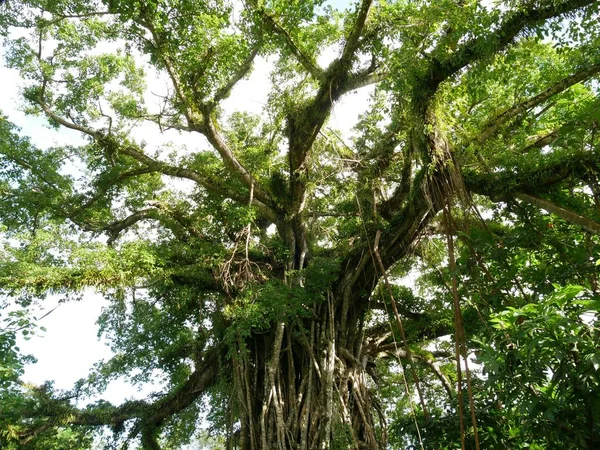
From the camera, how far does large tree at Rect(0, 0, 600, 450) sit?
3104 mm

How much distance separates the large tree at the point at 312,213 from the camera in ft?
10.2

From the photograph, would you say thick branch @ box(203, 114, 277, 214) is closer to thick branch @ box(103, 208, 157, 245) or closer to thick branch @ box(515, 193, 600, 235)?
thick branch @ box(103, 208, 157, 245)

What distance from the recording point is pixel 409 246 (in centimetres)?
457

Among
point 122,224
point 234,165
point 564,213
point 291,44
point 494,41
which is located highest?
point 291,44

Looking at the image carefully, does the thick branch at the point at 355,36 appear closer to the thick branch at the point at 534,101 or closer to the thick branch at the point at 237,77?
the thick branch at the point at 237,77

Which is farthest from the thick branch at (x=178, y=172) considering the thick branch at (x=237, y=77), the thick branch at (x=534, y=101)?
the thick branch at (x=534, y=101)

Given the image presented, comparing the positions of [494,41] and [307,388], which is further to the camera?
[307,388]

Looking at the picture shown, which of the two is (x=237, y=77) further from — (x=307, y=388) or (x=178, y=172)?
(x=307, y=388)

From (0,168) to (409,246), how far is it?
451 cm

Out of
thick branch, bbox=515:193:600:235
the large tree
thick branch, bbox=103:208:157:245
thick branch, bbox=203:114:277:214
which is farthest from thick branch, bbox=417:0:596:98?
thick branch, bbox=103:208:157:245

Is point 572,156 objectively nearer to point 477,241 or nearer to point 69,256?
point 477,241

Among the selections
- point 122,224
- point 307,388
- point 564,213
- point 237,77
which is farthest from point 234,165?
point 564,213

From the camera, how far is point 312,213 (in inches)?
213

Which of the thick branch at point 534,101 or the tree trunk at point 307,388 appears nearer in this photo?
the thick branch at point 534,101
